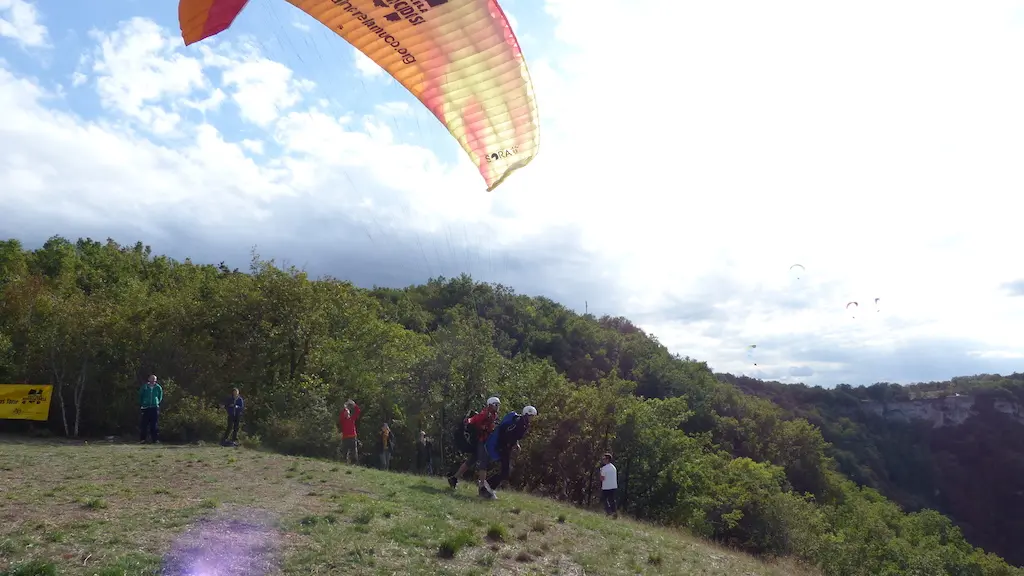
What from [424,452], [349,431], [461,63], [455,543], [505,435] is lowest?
[424,452]

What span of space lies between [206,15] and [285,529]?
6.91m

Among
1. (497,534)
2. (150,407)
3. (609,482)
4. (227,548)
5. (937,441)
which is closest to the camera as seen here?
(227,548)

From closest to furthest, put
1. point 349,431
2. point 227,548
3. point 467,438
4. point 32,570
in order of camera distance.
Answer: point 32,570, point 227,548, point 467,438, point 349,431

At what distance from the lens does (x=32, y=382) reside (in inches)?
851

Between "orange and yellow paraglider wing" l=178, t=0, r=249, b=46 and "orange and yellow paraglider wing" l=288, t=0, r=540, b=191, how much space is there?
0.99 m

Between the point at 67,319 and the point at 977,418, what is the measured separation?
141826 mm

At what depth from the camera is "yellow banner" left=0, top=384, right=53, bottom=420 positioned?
20.2 m

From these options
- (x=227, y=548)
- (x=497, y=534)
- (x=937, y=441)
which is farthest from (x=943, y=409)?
(x=227, y=548)

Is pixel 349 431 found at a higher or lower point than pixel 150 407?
lower

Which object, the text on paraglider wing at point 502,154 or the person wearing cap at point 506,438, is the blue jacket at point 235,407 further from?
the text on paraglider wing at point 502,154

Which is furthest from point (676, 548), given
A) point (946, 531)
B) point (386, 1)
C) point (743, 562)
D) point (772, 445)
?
point (946, 531)

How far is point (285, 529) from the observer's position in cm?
716

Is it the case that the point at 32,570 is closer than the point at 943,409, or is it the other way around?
the point at 32,570

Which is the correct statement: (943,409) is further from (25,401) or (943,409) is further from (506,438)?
(25,401)
